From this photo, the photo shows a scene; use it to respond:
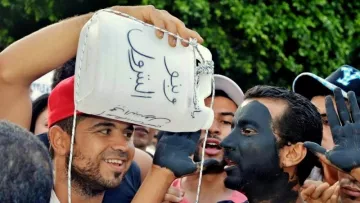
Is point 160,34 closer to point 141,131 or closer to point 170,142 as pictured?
point 170,142

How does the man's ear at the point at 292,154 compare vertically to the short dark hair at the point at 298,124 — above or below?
below

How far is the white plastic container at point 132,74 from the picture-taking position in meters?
2.95

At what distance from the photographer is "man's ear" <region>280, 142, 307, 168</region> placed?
3.75 metres

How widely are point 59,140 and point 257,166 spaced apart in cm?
89

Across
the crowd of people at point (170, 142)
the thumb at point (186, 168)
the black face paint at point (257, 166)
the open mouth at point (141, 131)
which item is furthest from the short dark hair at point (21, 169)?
Result: the open mouth at point (141, 131)

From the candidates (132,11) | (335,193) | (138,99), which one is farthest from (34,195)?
(335,193)

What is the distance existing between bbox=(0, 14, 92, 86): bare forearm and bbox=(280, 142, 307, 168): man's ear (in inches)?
43.5

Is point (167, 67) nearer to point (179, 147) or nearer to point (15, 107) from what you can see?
point (179, 147)

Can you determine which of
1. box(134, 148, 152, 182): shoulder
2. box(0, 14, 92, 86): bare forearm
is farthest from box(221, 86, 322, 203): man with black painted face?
box(0, 14, 92, 86): bare forearm

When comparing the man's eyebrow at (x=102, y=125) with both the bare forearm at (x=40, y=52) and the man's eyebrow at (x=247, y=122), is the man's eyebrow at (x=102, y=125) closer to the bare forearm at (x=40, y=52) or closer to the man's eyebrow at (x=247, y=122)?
the bare forearm at (x=40, y=52)

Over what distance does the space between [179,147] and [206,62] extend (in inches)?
14.9

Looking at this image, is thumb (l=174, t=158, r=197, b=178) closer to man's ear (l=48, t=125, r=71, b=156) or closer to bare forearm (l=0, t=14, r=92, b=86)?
man's ear (l=48, t=125, r=71, b=156)

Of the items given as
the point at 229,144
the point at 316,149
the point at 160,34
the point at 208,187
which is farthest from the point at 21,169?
the point at 208,187

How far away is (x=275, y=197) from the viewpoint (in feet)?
12.1
